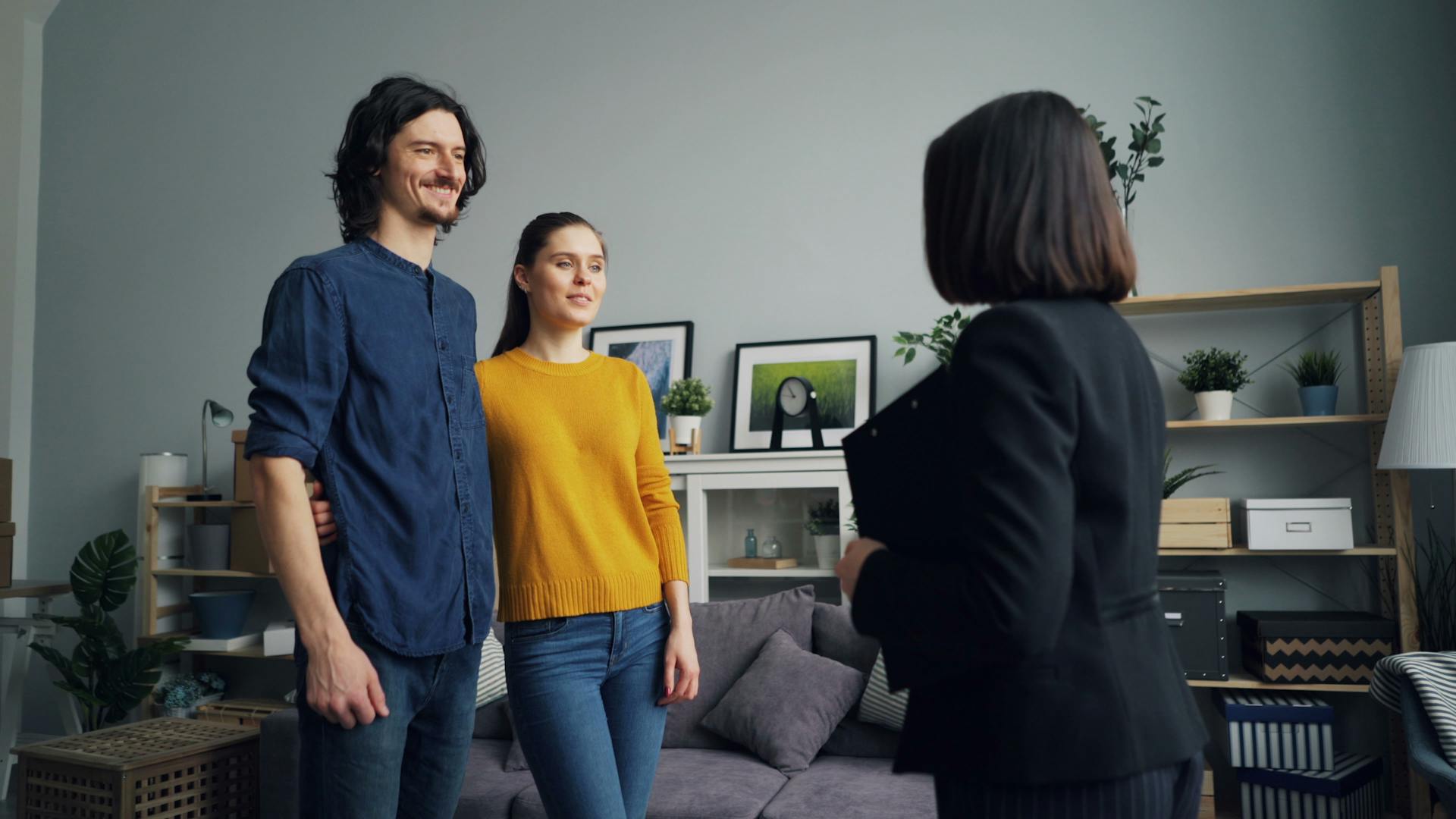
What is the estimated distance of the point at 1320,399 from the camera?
3178mm

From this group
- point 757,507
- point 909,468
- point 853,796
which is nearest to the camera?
point 909,468

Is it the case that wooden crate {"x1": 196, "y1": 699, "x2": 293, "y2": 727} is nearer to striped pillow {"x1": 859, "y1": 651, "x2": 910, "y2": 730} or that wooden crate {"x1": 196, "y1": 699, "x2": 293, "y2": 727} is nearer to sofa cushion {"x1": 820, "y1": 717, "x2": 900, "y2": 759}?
sofa cushion {"x1": 820, "y1": 717, "x2": 900, "y2": 759}

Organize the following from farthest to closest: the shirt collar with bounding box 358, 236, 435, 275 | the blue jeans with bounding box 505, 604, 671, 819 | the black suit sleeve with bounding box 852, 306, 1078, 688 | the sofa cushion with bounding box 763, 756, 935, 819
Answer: the sofa cushion with bounding box 763, 756, 935, 819 → the blue jeans with bounding box 505, 604, 671, 819 → the shirt collar with bounding box 358, 236, 435, 275 → the black suit sleeve with bounding box 852, 306, 1078, 688

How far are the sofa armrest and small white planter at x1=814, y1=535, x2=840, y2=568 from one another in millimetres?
1720

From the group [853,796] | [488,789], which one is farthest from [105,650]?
[853,796]

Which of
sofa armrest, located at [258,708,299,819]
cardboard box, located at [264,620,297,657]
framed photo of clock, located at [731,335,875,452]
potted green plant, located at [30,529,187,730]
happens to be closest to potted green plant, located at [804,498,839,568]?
framed photo of clock, located at [731,335,875,452]

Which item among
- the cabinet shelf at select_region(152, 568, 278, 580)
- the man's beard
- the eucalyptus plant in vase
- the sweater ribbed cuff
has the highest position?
the eucalyptus plant in vase

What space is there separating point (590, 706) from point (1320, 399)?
8.68 feet

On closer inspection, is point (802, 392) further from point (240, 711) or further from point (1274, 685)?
point (240, 711)

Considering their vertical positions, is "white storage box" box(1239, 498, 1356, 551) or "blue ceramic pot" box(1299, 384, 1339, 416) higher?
"blue ceramic pot" box(1299, 384, 1339, 416)

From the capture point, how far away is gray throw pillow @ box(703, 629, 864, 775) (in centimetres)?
282

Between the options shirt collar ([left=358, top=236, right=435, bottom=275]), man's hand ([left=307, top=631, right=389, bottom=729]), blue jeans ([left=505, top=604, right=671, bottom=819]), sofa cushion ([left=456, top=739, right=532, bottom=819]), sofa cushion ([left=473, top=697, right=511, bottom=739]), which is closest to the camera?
man's hand ([left=307, top=631, right=389, bottom=729])

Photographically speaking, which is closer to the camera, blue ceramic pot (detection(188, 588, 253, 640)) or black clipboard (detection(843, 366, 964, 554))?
black clipboard (detection(843, 366, 964, 554))

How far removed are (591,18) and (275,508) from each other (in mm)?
3647
